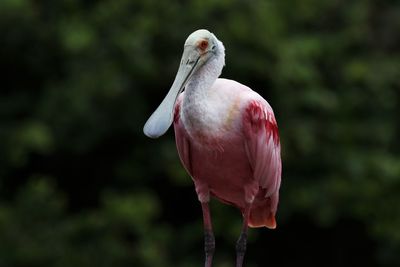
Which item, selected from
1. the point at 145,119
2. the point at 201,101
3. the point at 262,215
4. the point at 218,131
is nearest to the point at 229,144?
the point at 218,131

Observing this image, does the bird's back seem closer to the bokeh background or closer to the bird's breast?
the bird's breast

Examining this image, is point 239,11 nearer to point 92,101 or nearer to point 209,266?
point 92,101

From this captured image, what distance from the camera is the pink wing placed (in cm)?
604

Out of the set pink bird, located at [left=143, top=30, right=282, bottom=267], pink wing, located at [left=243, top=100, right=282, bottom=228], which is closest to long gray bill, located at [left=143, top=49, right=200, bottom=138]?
pink bird, located at [left=143, top=30, right=282, bottom=267]

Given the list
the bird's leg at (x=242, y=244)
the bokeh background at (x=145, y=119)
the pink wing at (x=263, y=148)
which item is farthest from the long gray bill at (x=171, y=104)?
the bokeh background at (x=145, y=119)

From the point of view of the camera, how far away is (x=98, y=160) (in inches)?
556

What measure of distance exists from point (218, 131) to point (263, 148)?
1.07 ft

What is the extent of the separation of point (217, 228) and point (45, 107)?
2067mm

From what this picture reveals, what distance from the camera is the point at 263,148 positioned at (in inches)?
242

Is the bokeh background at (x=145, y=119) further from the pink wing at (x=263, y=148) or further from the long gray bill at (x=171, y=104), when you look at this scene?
the long gray bill at (x=171, y=104)

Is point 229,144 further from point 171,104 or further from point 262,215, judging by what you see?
point 262,215

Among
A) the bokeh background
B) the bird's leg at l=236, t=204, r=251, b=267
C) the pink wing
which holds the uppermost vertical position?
the pink wing

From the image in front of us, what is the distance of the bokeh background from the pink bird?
20.4 feet

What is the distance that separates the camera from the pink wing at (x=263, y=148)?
604cm
